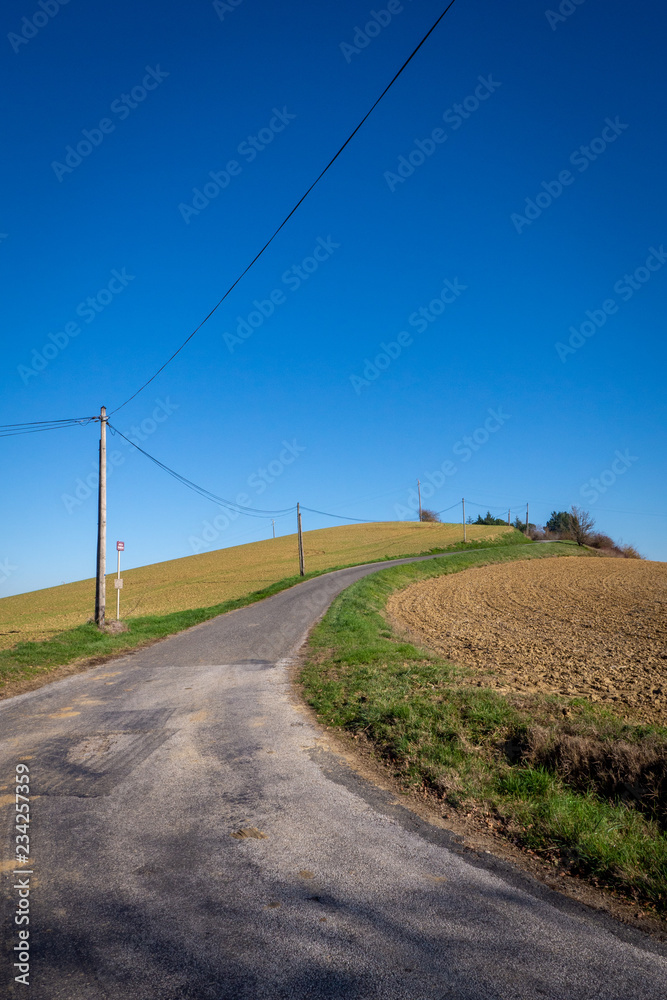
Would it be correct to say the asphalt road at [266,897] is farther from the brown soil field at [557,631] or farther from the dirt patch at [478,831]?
the brown soil field at [557,631]

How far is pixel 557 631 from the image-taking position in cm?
1577

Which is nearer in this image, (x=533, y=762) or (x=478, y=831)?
(x=478, y=831)

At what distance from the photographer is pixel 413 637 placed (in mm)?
15617

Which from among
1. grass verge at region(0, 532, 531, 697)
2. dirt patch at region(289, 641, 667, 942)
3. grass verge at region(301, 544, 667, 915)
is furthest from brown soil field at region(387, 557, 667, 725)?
grass verge at region(0, 532, 531, 697)

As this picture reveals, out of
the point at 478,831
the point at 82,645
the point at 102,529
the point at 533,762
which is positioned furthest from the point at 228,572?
the point at 478,831

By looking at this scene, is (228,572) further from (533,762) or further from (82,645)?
(533,762)

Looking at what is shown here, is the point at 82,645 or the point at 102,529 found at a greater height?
the point at 102,529

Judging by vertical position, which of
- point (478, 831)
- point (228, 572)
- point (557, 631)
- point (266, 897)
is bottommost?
point (478, 831)

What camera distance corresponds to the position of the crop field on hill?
35.8m

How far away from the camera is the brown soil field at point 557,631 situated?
9.09 m

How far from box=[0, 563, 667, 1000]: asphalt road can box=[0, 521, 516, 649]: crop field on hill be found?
82.4ft

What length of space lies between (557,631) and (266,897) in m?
14.2

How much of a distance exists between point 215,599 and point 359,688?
25.1m

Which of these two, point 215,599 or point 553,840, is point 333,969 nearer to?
point 553,840
